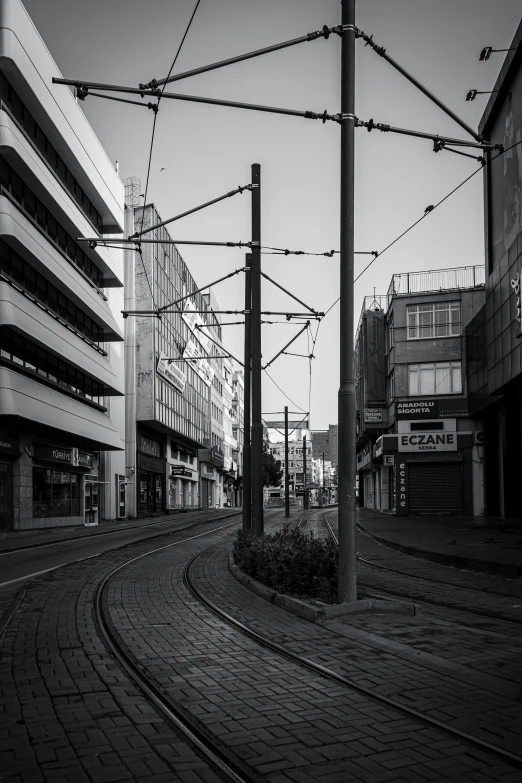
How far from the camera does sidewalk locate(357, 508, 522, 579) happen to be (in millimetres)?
16000

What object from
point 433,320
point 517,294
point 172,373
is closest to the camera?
point 517,294

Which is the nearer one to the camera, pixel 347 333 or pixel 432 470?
pixel 347 333

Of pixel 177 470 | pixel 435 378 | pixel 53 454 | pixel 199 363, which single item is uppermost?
pixel 199 363

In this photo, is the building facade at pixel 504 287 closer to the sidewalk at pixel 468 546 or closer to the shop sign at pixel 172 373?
the sidewalk at pixel 468 546

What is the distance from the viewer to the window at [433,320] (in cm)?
4478

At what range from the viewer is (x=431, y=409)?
146 feet

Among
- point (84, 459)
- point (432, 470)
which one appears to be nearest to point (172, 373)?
point (84, 459)

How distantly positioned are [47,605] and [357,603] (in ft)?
14.1

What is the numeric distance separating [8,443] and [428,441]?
2390cm

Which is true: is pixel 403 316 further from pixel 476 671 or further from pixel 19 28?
pixel 476 671

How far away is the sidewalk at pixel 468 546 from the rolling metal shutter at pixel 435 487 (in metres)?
12.2

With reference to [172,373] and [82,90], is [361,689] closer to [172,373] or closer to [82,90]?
[82,90]

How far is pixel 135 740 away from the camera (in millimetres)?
4840

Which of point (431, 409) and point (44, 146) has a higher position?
point (44, 146)
